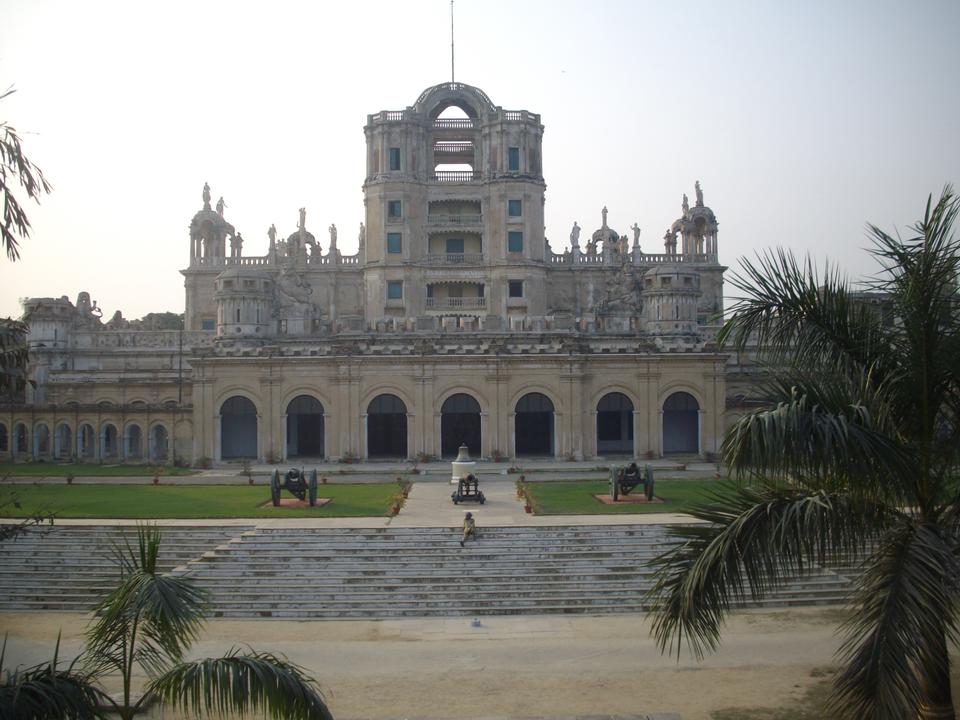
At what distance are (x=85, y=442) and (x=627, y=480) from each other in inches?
1527

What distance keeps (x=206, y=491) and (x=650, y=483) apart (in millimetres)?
19026

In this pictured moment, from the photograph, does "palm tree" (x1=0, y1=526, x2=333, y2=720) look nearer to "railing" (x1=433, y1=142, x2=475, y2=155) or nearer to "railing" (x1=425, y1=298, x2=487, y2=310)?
"railing" (x1=425, y1=298, x2=487, y2=310)

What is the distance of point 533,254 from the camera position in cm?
6925

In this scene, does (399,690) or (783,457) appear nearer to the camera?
(783,457)

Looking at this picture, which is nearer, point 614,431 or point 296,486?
point 296,486

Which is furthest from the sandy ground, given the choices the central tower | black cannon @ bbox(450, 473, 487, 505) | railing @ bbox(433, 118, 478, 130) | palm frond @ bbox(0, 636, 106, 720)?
railing @ bbox(433, 118, 478, 130)

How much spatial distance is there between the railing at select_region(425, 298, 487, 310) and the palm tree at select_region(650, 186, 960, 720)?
5474cm

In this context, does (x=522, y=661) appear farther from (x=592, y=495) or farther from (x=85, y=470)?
(x=85, y=470)

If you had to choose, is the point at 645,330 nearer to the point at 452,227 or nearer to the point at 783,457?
the point at 452,227

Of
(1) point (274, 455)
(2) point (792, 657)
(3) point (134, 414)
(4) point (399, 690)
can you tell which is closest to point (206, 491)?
(1) point (274, 455)

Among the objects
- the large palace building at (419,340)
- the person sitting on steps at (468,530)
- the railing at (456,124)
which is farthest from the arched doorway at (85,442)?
the person sitting on steps at (468,530)

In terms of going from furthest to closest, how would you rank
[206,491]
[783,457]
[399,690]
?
1. [206,491]
2. [399,690]
3. [783,457]

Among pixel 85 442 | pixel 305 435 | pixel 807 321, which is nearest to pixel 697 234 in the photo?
pixel 305 435

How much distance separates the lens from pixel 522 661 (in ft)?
69.9
